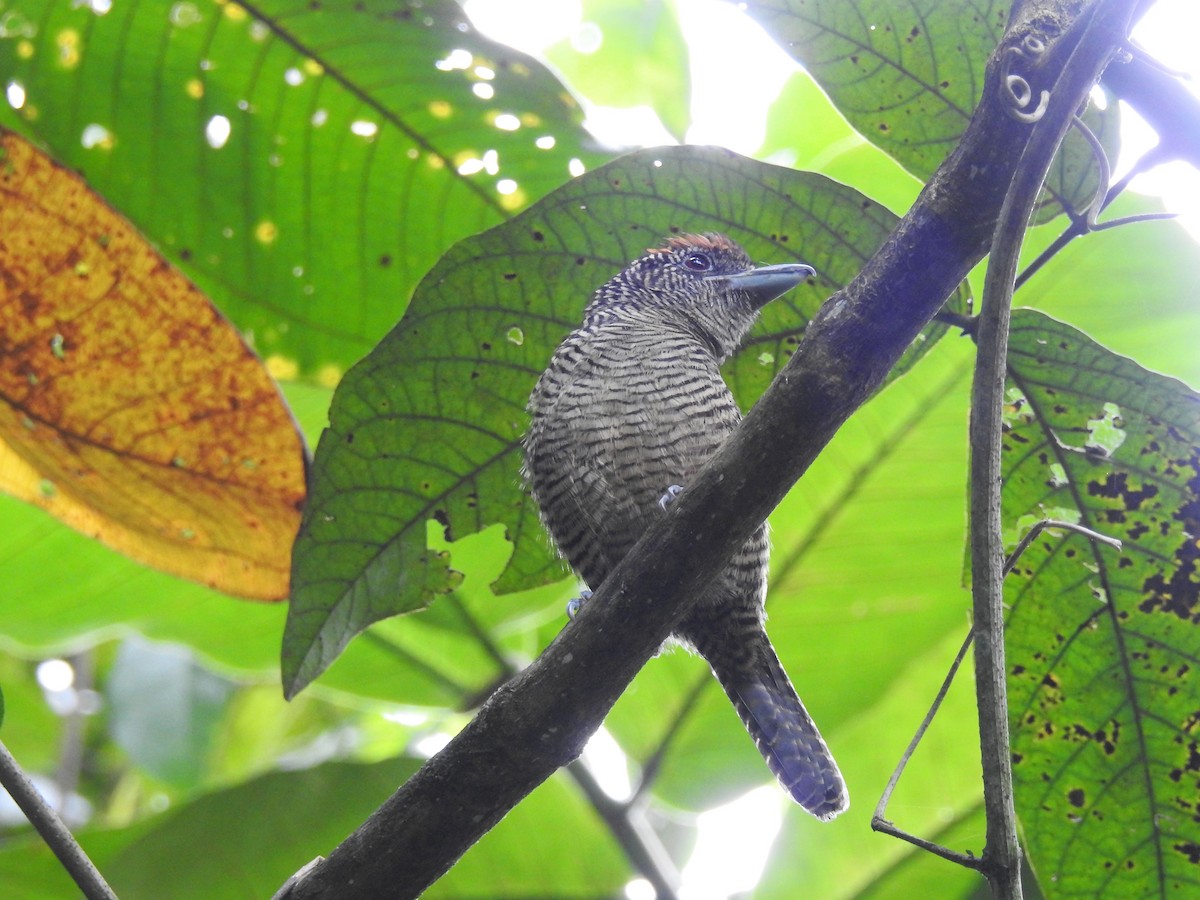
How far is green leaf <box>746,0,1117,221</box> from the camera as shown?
1862 mm

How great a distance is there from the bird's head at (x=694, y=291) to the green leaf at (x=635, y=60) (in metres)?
0.71

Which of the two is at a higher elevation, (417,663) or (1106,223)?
(1106,223)

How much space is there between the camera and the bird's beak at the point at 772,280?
6.68 feet

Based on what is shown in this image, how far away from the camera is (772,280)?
2137 mm

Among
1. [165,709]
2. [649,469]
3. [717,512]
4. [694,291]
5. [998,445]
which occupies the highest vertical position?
[998,445]

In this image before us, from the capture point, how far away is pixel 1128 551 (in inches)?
74.8

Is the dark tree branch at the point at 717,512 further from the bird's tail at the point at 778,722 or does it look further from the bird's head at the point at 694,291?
the bird's head at the point at 694,291

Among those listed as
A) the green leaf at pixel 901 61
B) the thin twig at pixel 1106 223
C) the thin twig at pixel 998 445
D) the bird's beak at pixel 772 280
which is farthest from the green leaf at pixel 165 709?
the thin twig at pixel 1106 223

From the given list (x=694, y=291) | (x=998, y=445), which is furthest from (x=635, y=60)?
(x=998, y=445)

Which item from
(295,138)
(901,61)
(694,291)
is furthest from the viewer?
(694,291)

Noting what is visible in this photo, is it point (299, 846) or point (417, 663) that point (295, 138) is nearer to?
point (417, 663)

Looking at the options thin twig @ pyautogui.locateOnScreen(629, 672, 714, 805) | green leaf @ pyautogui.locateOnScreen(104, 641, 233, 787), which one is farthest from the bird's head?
green leaf @ pyautogui.locateOnScreen(104, 641, 233, 787)

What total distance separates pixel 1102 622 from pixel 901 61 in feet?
2.95

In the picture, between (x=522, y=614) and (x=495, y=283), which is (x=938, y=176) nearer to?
(x=495, y=283)
